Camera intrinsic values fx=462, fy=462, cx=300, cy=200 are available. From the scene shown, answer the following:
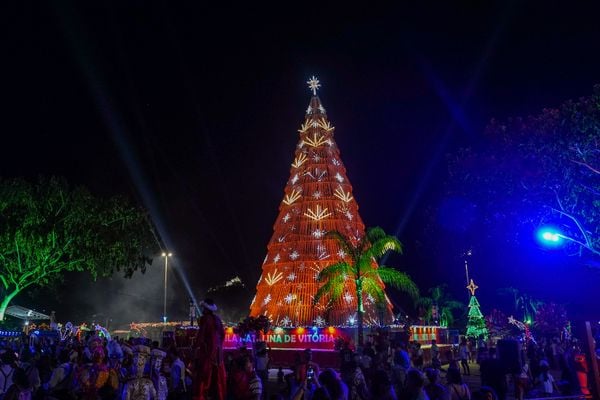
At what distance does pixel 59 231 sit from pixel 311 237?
18413 mm

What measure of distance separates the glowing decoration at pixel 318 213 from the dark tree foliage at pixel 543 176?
63.7 feet

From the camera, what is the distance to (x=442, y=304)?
2256 inches

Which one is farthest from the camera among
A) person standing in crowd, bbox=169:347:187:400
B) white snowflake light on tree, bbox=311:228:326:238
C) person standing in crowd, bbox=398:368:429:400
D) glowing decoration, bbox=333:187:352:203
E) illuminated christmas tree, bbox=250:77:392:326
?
glowing decoration, bbox=333:187:352:203

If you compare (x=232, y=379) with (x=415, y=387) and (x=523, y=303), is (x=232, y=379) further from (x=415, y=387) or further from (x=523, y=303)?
(x=523, y=303)

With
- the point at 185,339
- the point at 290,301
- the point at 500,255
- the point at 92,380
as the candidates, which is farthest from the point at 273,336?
the point at 92,380

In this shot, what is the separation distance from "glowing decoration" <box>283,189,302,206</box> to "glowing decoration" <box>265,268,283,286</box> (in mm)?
6166

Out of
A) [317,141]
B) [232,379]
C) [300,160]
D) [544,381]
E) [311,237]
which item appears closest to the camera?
[232,379]

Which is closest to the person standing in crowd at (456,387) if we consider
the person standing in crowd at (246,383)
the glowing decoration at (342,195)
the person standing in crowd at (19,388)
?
the person standing in crowd at (246,383)

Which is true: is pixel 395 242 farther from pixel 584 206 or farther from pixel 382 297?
pixel 584 206

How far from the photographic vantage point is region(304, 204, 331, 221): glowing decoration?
37938 millimetres

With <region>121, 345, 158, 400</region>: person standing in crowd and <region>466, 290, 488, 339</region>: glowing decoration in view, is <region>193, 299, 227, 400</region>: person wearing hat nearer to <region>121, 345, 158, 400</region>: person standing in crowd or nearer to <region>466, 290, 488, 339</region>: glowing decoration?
<region>121, 345, 158, 400</region>: person standing in crowd

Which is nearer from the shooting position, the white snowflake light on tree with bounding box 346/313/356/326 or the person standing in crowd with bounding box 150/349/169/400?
the person standing in crowd with bounding box 150/349/169/400

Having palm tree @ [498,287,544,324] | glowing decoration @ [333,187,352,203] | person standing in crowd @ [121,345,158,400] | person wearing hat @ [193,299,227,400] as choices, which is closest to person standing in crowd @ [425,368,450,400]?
person wearing hat @ [193,299,227,400]

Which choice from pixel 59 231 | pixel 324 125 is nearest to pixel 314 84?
pixel 324 125
